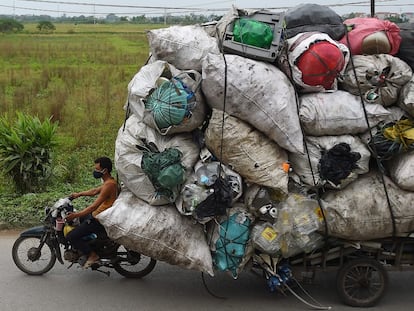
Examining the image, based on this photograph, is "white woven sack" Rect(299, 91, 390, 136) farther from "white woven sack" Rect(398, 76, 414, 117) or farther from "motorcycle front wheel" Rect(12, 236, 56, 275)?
"motorcycle front wheel" Rect(12, 236, 56, 275)

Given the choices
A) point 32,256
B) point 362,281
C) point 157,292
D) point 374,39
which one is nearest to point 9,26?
point 32,256

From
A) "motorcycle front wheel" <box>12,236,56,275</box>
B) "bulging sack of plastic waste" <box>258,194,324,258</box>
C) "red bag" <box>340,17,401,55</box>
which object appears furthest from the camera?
"motorcycle front wheel" <box>12,236,56,275</box>

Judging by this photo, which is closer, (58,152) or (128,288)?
(128,288)

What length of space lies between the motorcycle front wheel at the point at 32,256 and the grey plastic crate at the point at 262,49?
2634 mm

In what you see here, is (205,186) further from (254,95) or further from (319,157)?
(319,157)

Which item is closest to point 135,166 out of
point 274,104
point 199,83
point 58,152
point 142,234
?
point 142,234

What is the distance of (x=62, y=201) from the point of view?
5695 mm

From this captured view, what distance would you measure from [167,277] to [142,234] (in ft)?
3.59

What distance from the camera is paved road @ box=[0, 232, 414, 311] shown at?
16.9 feet

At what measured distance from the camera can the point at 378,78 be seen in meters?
4.83

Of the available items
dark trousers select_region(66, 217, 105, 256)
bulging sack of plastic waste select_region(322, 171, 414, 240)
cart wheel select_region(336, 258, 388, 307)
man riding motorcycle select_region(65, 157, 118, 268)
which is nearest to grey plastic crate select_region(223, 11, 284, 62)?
bulging sack of plastic waste select_region(322, 171, 414, 240)

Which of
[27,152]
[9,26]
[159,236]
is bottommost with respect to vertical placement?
[27,152]

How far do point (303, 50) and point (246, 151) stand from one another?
92 centimetres

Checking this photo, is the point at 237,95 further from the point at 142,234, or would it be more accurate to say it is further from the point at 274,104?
the point at 142,234
